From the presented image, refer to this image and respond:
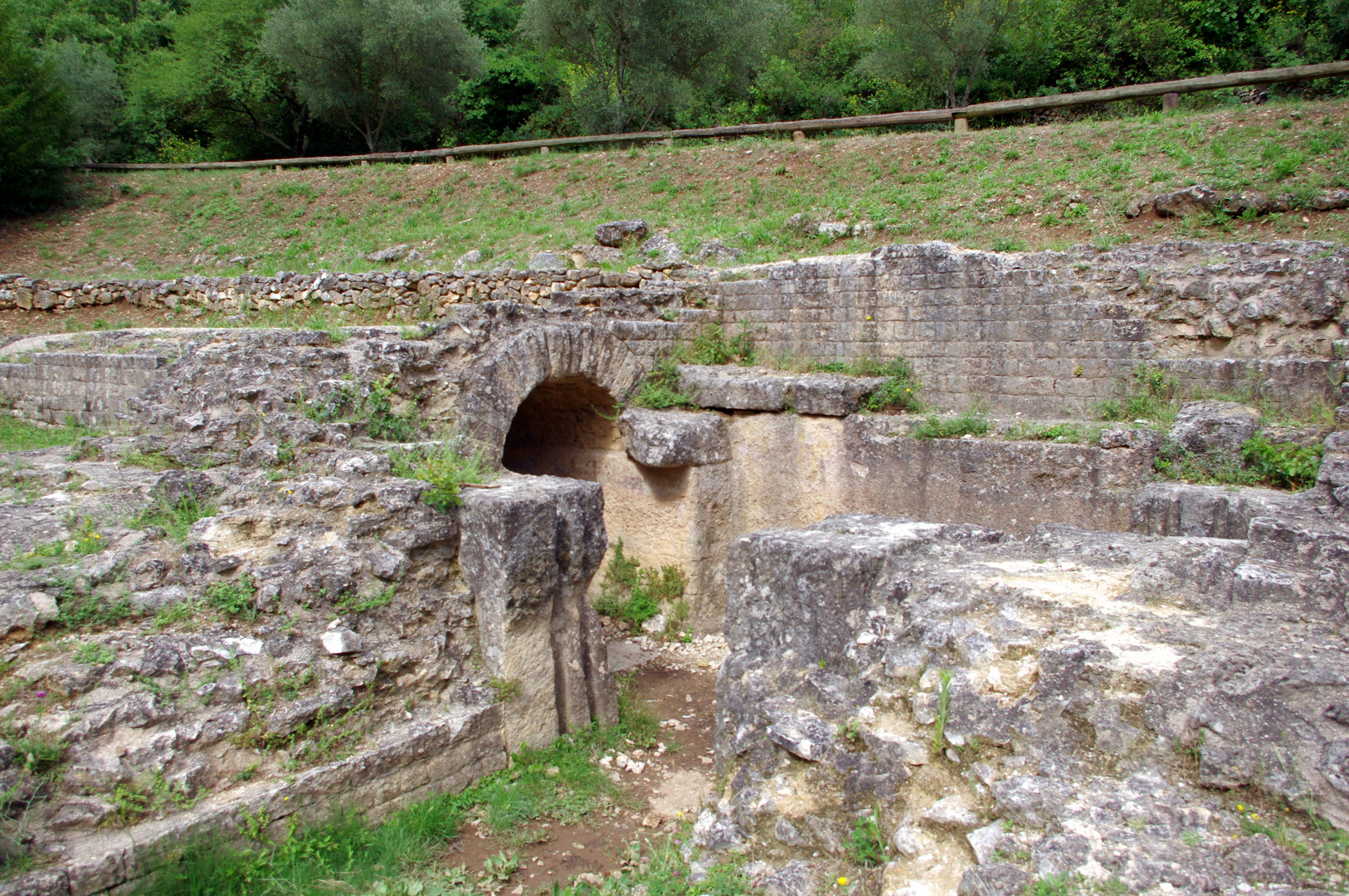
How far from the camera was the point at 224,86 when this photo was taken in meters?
22.4

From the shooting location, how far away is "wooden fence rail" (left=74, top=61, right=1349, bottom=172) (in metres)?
11.2

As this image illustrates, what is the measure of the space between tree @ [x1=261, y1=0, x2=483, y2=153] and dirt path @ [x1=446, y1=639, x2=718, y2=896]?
18999 mm

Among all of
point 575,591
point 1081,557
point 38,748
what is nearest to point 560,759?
point 575,591

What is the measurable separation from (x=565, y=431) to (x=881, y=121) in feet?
30.0

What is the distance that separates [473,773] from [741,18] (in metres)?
19.7

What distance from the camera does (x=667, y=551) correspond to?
7.70 m

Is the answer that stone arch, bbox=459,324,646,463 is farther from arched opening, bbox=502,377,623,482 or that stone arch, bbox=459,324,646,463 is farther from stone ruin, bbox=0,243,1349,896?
arched opening, bbox=502,377,623,482

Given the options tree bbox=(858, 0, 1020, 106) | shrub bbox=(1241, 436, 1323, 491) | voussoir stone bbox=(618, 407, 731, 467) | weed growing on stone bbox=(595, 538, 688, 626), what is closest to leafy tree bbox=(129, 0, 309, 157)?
tree bbox=(858, 0, 1020, 106)

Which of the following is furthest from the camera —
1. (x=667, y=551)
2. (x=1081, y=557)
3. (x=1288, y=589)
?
(x=667, y=551)

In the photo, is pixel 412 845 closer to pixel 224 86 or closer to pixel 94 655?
pixel 94 655

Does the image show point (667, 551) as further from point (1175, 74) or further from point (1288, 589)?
point (1175, 74)

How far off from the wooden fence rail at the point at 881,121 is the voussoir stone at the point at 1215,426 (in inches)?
312

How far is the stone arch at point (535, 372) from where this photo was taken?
639 cm

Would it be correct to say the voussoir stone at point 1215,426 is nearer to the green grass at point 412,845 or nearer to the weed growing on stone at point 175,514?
the green grass at point 412,845
